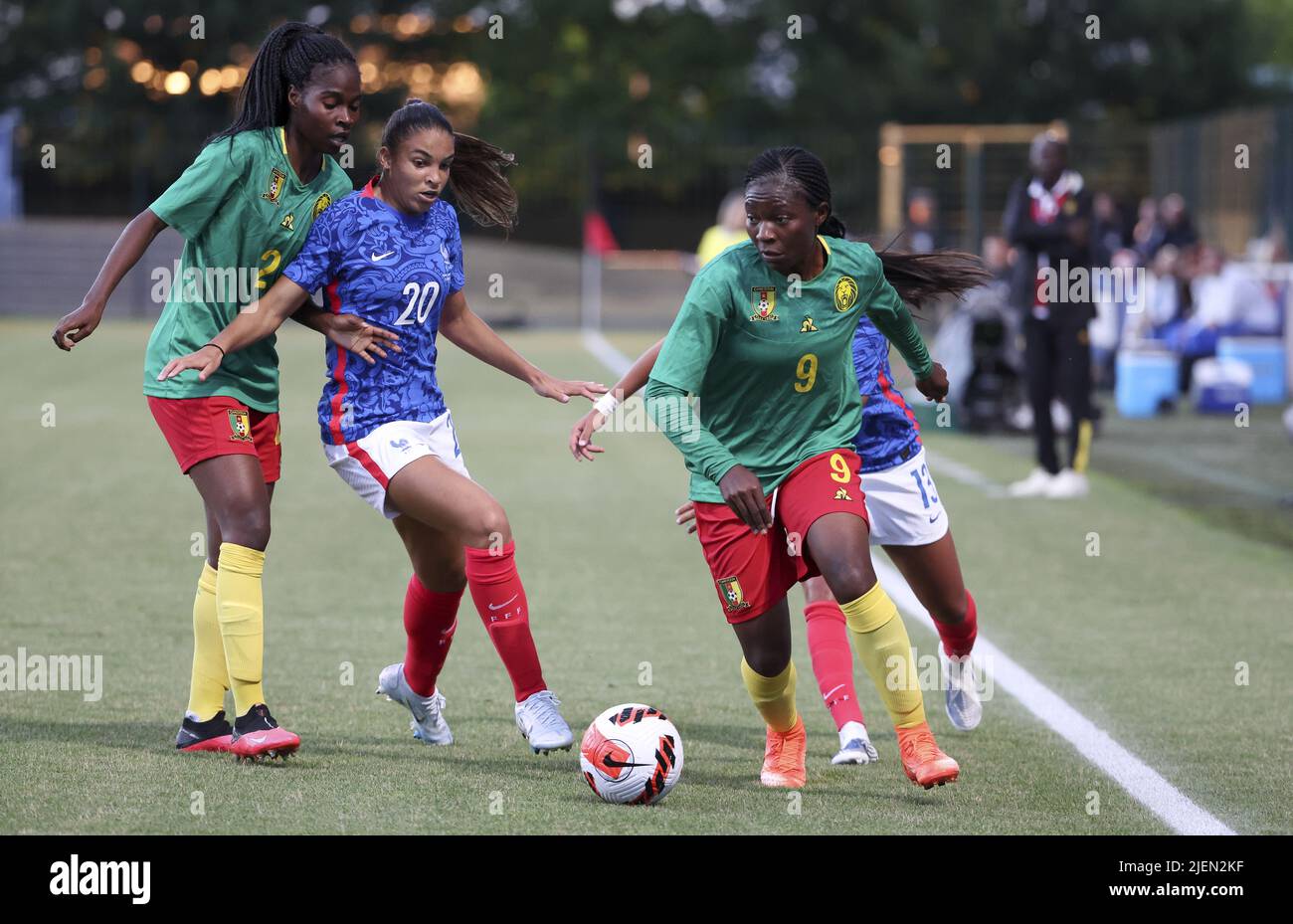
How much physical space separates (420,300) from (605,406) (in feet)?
2.15

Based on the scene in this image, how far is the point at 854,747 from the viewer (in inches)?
233

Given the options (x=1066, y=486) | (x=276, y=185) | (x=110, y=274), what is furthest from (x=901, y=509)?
(x=1066, y=486)

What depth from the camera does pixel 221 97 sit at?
43031 millimetres

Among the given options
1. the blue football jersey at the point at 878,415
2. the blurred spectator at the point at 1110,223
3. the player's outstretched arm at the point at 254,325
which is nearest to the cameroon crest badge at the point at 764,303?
the blue football jersey at the point at 878,415

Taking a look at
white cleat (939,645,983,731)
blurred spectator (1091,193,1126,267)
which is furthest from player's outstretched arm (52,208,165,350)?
blurred spectator (1091,193,1126,267)

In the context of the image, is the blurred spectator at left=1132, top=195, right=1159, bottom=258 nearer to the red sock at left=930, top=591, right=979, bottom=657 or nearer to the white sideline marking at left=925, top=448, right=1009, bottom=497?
the white sideline marking at left=925, top=448, right=1009, bottom=497

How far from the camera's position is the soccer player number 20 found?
18.9ft

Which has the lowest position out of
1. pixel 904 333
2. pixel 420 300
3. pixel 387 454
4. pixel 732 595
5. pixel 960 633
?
pixel 960 633

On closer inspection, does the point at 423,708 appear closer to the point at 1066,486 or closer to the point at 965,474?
the point at 1066,486

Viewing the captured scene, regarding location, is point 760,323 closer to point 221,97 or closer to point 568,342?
point 568,342

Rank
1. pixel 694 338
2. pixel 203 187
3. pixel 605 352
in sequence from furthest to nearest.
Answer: pixel 605 352 < pixel 203 187 < pixel 694 338

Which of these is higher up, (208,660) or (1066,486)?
(1066,486)

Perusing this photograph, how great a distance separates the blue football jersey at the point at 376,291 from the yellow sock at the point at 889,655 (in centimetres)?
142

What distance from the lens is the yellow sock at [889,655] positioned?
547 centimetres
